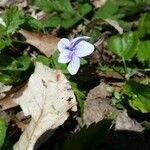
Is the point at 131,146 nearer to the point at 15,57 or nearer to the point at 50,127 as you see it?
the point at 50,127

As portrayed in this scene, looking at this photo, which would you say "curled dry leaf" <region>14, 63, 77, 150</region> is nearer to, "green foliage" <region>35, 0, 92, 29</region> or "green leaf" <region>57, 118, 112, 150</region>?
"green leaf" <region>57, 118, 112, 150</region>

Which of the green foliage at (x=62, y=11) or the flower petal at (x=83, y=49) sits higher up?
the flower petal at (x=83, y=49)

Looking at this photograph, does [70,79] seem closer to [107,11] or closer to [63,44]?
[63,44]

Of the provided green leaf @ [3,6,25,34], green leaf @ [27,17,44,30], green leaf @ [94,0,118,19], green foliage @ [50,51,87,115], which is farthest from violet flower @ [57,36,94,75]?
green leaf @ [94,0,118,19]

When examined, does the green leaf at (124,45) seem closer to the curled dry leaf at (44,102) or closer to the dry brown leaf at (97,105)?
the dry brown leaf at (97,105)

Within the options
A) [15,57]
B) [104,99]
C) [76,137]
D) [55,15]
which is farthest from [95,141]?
[55,15]

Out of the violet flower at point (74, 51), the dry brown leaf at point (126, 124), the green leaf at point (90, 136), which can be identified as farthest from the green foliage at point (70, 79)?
the green leaf at point (90, 136)

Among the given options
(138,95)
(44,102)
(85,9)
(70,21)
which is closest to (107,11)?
(85,9)
